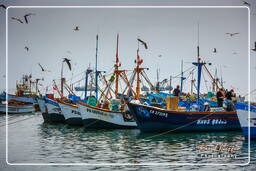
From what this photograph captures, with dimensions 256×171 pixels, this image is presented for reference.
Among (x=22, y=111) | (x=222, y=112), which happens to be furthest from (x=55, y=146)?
(x=22, y=111)

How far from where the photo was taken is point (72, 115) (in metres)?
33.3

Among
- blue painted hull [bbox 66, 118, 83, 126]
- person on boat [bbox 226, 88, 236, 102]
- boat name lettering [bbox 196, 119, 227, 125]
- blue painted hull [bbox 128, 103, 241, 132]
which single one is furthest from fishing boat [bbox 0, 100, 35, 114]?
person on boat [bbox 226, 88, 236, 102]

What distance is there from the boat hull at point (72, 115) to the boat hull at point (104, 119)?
4.41 metres

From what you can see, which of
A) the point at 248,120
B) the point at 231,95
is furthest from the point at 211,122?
the point at 248,120

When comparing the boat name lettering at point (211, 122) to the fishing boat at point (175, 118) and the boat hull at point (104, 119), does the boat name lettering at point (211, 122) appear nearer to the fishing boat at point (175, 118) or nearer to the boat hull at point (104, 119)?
the fishing boat at point (175, 118)

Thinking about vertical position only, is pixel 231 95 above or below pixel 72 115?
above

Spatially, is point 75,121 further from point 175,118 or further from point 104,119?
point 175,118

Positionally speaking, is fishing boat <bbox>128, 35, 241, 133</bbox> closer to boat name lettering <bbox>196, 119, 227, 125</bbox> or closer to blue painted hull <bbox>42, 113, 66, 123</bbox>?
boat name lettering <bbox>196, 119, 227, 125</bbox>

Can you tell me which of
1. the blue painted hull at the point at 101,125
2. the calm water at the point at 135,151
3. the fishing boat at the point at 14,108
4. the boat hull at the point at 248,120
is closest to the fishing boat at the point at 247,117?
the boat hull at the point at 248,120

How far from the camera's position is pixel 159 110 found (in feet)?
78.9

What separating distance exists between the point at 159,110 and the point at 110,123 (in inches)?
232

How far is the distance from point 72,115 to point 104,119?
20.1ft

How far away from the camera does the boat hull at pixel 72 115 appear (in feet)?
108

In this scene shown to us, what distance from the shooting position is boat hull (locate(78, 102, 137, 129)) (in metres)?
28.3
